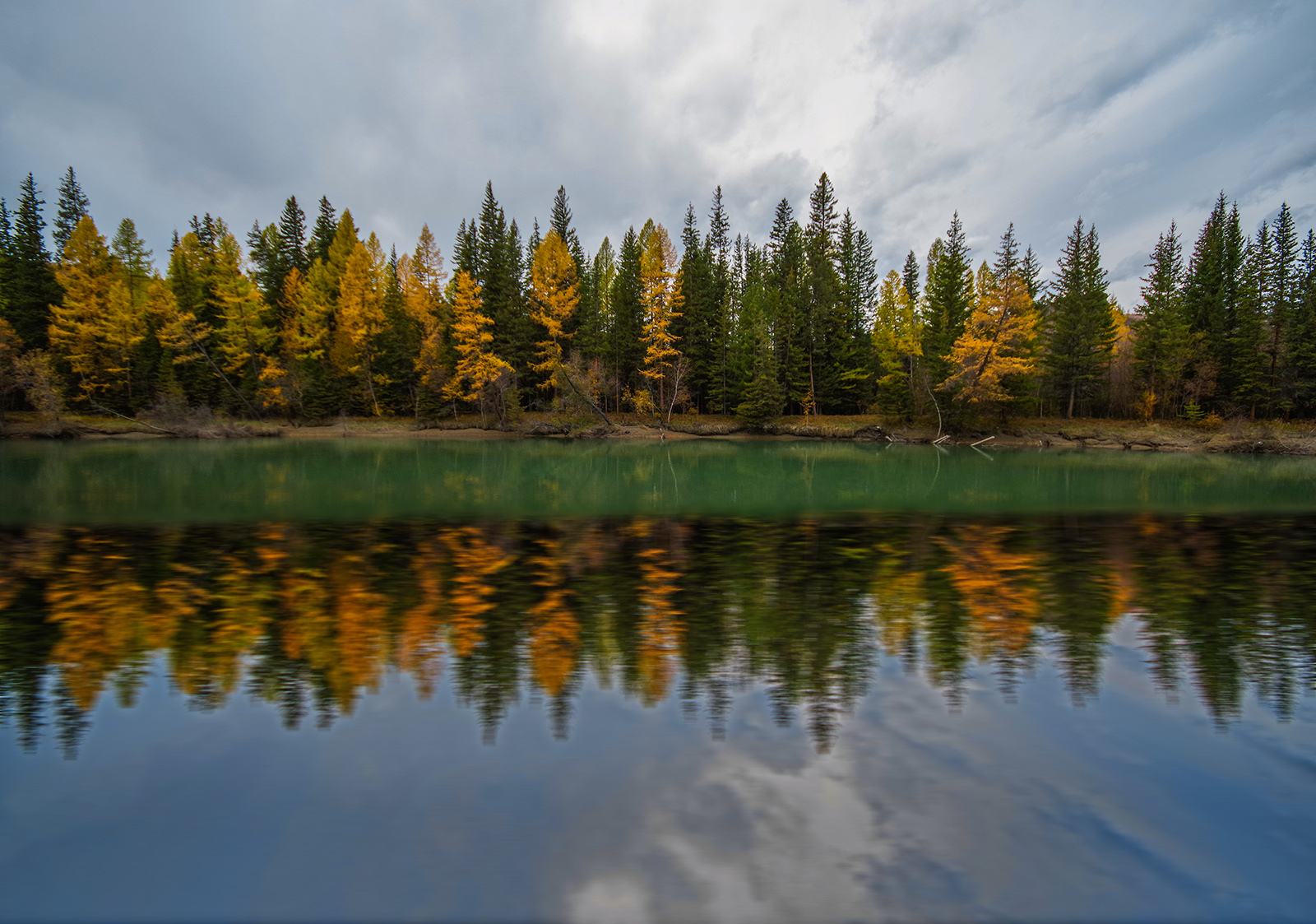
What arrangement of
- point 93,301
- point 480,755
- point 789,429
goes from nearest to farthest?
point 480,755, point 93,301, point 789,429

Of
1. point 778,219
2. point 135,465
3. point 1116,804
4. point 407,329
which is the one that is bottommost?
point 1116,804

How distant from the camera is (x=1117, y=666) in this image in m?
7.23

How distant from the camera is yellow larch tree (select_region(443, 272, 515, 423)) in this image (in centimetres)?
5191

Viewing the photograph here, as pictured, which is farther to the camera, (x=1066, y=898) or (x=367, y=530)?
(x=367, y=530)

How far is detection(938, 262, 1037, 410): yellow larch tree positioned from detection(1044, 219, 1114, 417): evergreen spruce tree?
6.41m

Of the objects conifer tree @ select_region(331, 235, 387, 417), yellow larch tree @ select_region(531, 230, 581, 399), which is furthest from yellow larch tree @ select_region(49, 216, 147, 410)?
yellow larch tree @ select_region(531, 230, 581, 399)

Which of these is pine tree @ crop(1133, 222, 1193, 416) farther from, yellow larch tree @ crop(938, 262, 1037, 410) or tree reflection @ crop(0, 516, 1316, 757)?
tree reflection @ crop(0, 516, 1316, 757)

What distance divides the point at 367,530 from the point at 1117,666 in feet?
46.1

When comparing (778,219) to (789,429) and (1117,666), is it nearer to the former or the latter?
(789,429)

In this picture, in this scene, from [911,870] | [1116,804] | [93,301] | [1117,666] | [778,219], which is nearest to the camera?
[911,870]

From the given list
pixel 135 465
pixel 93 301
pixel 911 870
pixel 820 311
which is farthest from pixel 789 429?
pixel 93 301

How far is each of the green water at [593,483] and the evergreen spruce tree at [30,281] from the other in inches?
767

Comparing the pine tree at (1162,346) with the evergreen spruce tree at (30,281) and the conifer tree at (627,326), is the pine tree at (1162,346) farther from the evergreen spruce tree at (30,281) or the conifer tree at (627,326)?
the evergreen spruce tree at (30,281)

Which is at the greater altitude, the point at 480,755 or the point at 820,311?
the point at 820,311
